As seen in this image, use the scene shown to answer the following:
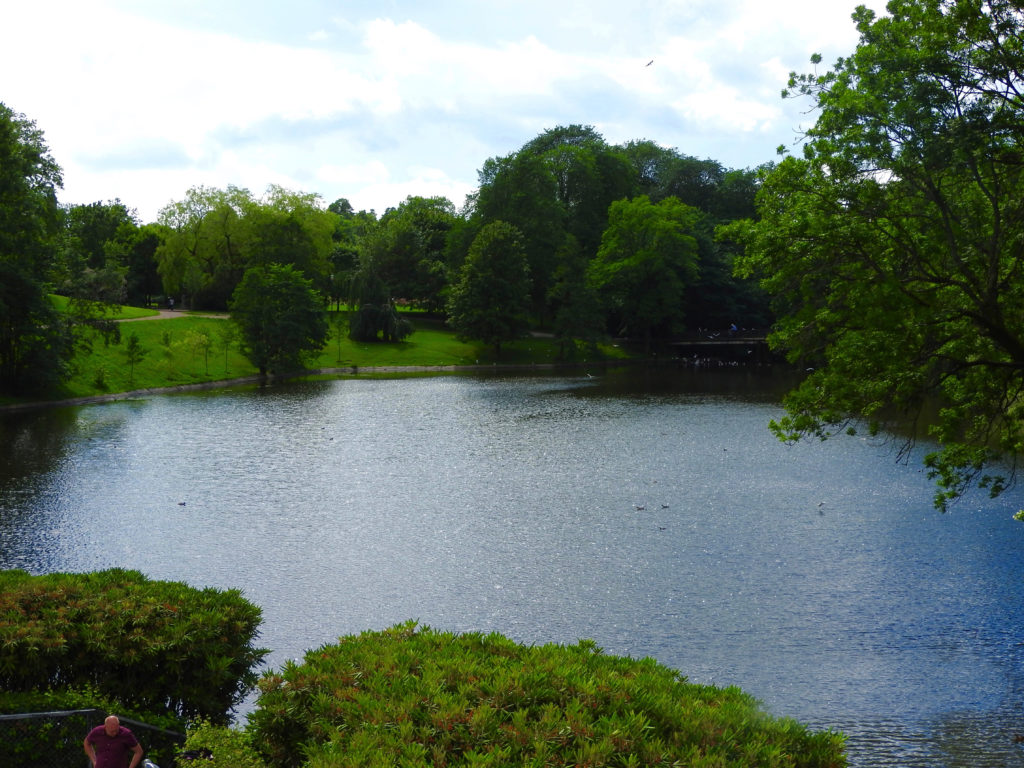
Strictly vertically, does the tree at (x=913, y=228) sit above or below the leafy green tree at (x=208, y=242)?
below

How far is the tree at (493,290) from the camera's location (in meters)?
85.8

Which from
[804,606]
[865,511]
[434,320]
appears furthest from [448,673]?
[434,320]

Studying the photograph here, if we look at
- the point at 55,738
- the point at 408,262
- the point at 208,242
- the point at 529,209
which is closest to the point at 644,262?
the point at 529,209

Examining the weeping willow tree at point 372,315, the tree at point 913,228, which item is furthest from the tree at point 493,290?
the tree at point 913,228

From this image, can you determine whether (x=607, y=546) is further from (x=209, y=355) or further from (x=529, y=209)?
(x=529, y=209)

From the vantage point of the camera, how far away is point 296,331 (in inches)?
2788

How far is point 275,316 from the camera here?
70.2 meters

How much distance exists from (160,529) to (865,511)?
20.4 meters

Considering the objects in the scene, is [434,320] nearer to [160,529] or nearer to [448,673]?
[160,529]

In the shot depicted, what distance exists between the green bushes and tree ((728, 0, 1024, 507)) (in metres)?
13.0

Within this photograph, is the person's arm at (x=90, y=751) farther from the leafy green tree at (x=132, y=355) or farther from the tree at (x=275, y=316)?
the tree at (x=275, y=316)

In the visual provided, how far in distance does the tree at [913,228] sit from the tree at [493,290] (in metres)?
67.6

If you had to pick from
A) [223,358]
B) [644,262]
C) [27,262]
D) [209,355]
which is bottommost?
[223,358]

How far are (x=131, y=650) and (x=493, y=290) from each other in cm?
7692
